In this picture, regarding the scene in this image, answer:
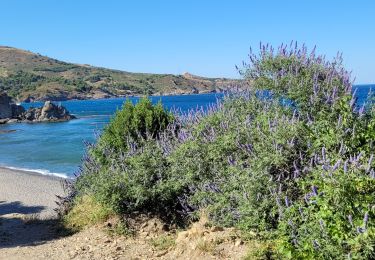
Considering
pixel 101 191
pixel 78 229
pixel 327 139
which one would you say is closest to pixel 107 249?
pixel 101 191

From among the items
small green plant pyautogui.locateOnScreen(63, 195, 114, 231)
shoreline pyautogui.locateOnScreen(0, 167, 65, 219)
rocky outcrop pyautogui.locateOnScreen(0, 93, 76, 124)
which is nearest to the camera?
small green plant pyautogui.locateOnScreen(63, 195, 114, 231)

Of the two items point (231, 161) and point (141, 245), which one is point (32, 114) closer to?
point (141, 245)

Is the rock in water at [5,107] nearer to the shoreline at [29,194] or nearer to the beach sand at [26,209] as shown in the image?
the beach sand at [26,209]

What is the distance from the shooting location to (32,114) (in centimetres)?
8488

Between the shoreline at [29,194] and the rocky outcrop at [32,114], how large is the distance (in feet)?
205

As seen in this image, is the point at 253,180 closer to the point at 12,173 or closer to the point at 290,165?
the point at 290,165

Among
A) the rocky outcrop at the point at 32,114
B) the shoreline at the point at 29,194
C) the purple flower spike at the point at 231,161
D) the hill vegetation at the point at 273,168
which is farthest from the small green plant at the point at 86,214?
the rocky outcrop at the point at 32,114

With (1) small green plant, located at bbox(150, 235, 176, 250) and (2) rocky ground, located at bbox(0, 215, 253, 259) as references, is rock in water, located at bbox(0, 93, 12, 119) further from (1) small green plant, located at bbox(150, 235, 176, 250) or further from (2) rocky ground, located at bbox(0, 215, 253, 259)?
(1) small green plant, located at bbox(150, 235, 176, 250)

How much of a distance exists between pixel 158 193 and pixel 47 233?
9.60ft

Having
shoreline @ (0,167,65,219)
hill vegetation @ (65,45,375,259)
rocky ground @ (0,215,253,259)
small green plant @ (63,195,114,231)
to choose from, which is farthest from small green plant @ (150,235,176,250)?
shoreline @ (0,167,65,219)

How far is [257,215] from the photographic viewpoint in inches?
219

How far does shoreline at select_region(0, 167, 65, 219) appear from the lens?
1382 centimetres

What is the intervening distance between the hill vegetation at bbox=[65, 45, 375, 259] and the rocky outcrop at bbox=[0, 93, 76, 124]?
77.9 metres

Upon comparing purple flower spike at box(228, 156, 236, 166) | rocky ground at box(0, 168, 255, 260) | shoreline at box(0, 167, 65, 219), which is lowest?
shoreline at box(0, 167, 65, 219)
